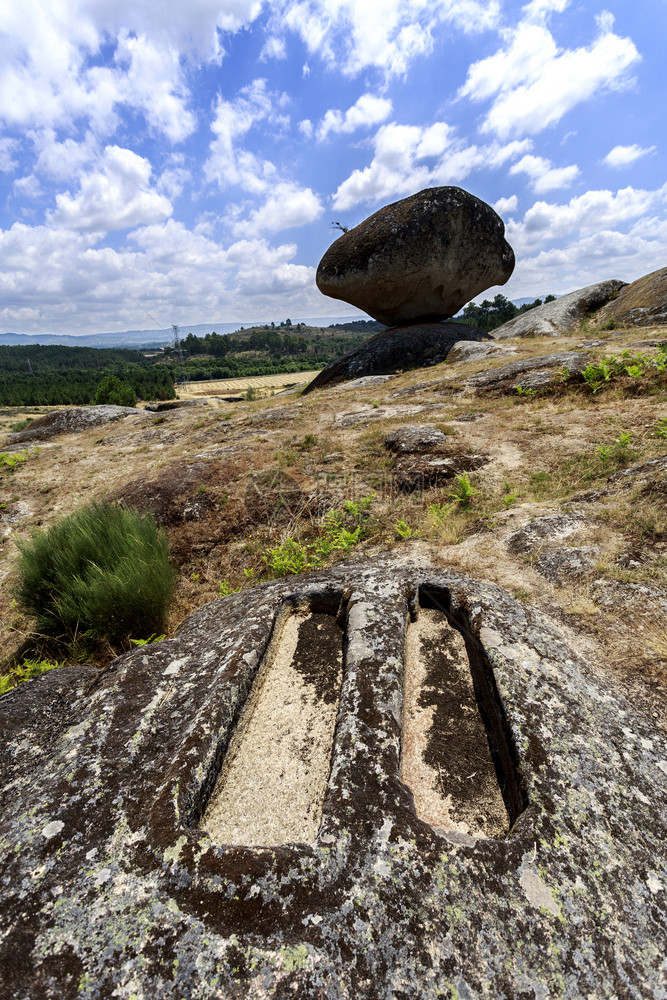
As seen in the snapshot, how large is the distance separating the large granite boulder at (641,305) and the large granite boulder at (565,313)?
2.72 feet

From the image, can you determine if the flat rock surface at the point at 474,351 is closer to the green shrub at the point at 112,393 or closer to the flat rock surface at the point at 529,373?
the flat rock surface at the point at 529,373

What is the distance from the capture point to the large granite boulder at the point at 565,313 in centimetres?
1823

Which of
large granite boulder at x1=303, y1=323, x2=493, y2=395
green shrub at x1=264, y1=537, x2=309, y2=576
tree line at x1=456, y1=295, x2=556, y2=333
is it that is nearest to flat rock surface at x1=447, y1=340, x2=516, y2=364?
large granite boulder at x1=303, y1=323, x2=493, y2=395

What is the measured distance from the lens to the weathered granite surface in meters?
1.47

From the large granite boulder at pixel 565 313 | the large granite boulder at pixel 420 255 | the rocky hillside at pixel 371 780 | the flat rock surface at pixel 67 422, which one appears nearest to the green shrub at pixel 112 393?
the flat rock surface at pixel 67 422

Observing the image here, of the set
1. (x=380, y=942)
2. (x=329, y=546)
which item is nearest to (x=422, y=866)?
(x=380, y=942)

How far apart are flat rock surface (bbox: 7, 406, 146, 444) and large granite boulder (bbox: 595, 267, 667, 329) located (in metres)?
18.9

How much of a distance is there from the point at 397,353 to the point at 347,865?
19136 mm

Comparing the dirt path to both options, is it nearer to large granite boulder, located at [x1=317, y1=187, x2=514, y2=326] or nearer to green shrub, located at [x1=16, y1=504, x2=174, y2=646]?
large granite boulder, located at [x1=317, y1=187, x2=514, y2=326]

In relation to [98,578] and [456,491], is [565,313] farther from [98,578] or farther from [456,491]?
[98,578]

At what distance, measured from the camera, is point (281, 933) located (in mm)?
1552

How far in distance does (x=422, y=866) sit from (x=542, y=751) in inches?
32.0

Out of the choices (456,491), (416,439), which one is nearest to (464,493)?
(456,491)

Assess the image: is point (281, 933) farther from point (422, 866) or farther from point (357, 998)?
point (422, 866)
